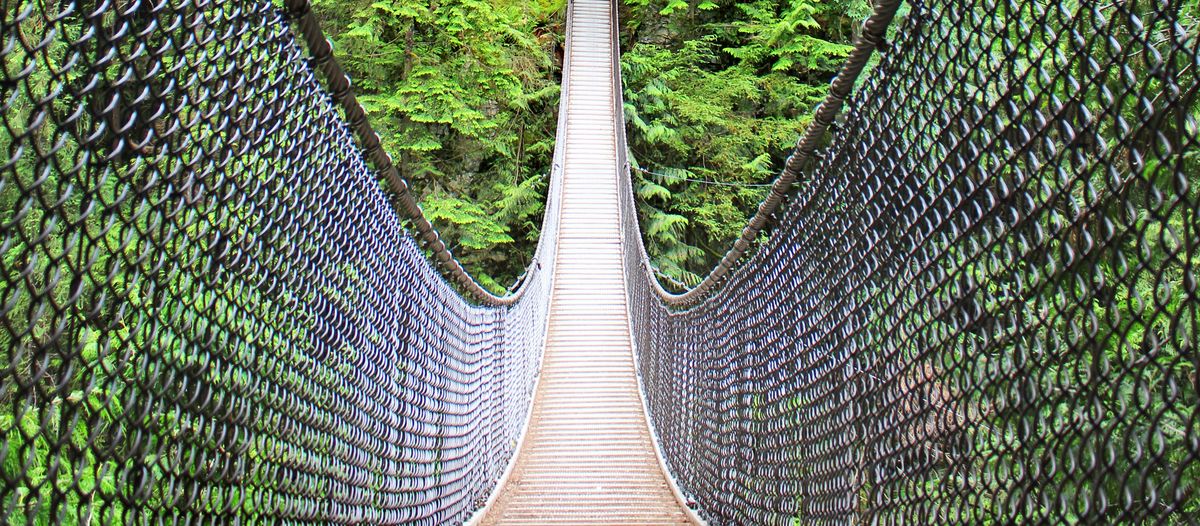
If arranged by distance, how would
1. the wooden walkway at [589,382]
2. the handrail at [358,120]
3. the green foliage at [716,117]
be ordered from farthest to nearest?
the green foliage at [716,117] < the wooden walkway at [589,382] < the handrail at [358,120]

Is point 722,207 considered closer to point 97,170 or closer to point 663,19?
point 663,19

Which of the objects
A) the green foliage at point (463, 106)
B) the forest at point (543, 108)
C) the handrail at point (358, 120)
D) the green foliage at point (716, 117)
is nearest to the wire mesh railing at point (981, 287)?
the handrail at point (358, 120)

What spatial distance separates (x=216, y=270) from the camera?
1.06 metres

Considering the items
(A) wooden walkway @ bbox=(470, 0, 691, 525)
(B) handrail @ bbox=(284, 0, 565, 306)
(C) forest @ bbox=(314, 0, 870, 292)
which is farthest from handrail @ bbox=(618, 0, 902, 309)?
(C) forest @ bbox=(314, 0, 870, 292)

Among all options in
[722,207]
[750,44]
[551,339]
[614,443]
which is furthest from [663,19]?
[614,443]

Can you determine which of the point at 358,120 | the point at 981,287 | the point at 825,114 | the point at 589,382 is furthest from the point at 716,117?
the point at 981,287

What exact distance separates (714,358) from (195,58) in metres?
2.17

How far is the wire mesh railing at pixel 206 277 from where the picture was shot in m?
0.74

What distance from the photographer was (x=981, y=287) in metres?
1.10

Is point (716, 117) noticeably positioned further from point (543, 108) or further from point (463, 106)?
point (463, 106)

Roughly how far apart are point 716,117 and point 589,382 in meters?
5.27

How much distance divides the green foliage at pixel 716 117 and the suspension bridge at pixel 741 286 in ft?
24.7

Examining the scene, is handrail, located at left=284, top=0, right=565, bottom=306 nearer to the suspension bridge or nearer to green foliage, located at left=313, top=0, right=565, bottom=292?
the suspension bridge

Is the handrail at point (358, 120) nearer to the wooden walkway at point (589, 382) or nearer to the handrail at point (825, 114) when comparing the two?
the handrail at point (825, 114)
